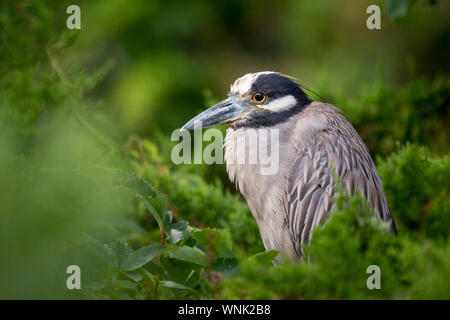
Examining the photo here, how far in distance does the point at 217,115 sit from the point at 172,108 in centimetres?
350

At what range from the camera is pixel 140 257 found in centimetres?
178

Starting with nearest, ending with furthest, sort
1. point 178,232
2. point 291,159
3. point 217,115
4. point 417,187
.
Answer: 1. point 178,232
2. point 417,187
3. point 291,159
4. point 217,115

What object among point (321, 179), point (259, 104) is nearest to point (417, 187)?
point (321, 179)

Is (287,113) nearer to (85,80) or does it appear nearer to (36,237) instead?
(85,80)

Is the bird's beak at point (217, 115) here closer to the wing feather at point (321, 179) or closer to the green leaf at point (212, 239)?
the wing feather at point (321, 179)

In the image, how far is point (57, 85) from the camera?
9.73 ft

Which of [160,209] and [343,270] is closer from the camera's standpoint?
[343,270]

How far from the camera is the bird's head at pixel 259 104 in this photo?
317cm

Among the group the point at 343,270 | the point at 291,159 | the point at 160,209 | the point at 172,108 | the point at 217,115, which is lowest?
the point at 343,270

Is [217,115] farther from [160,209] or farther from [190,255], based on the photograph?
[190,255]

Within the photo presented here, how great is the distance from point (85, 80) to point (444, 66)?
5.27 m

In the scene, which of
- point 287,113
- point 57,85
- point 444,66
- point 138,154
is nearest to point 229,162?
point 287,113

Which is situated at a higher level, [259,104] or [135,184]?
[259,104]

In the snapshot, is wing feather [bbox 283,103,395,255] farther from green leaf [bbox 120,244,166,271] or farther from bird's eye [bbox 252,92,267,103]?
green leaf [bbox 120,244,166,271]
